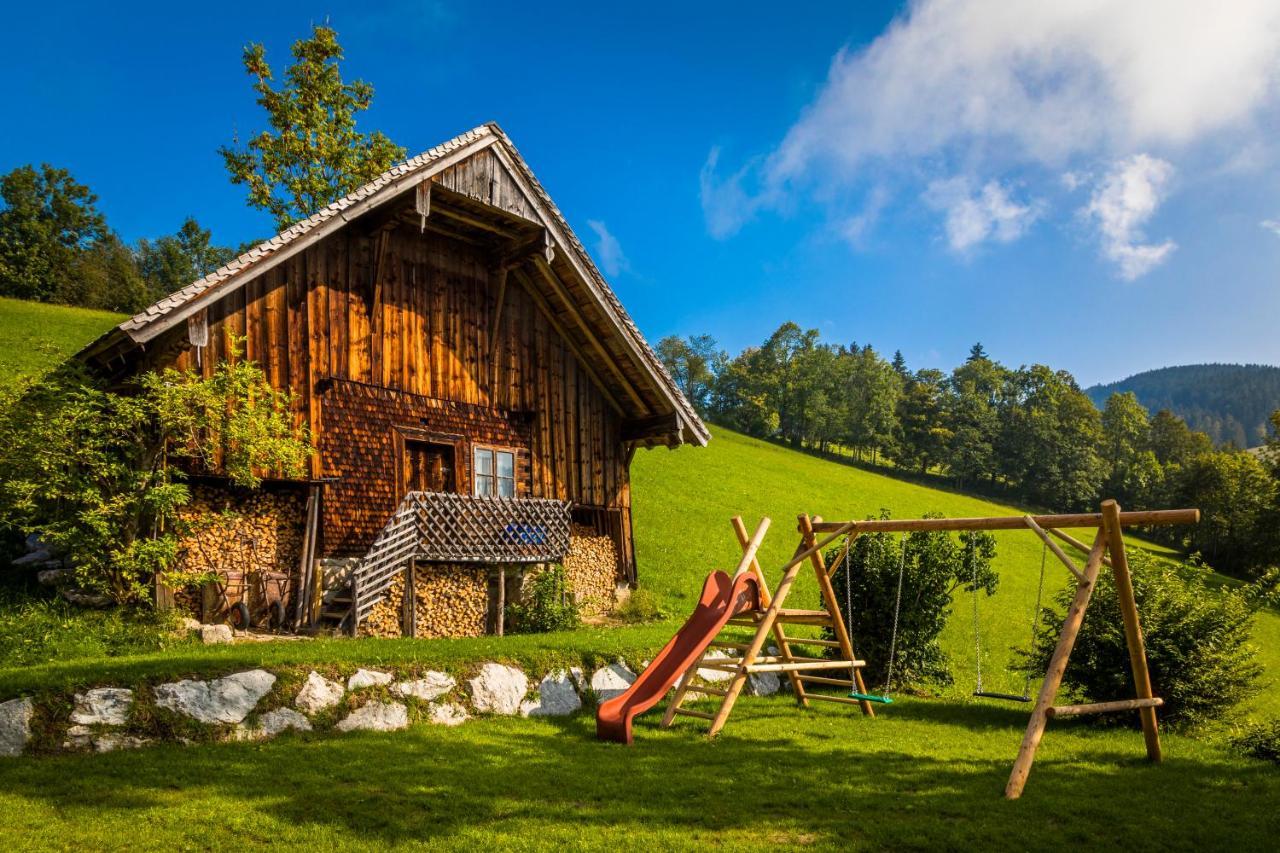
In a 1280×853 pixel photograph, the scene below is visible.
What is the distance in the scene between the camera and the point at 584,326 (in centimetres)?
1698

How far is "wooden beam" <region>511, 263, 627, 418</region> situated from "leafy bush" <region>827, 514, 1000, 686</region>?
7034mm

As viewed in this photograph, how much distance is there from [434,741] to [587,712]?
2520 millimetres

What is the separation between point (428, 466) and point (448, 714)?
698 centimetres

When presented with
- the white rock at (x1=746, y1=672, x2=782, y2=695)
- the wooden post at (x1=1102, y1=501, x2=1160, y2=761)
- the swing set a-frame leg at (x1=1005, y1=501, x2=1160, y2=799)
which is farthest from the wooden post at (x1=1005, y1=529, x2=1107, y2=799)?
the white rock at (x1=746, y1=672, x2=782, y2=695)

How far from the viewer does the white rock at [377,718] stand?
27.1 ft

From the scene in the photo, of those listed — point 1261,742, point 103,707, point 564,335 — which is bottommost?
point 1261,742

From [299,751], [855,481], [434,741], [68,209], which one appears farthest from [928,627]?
[68,209]

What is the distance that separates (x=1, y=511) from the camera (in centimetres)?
996

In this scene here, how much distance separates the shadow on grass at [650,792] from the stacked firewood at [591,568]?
342 inches

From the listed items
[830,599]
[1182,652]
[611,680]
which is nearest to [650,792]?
[611,680]

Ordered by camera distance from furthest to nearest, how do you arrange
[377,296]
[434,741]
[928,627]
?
[377,296], [928,627], [434,741]

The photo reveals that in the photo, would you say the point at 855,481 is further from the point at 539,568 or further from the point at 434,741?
the point at 434,741

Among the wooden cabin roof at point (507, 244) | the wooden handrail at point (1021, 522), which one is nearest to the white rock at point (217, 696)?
the wooden cabin roof at point (507, 244)

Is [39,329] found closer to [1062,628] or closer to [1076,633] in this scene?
[1062,628]
